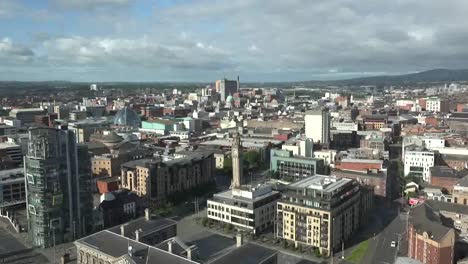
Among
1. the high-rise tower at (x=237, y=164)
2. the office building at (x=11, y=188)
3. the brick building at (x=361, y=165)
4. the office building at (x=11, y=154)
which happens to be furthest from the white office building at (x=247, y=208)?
the office building at (x=11, y=154)

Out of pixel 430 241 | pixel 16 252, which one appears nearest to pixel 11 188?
pixel 16 252

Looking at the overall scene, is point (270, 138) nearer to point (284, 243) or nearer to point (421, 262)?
point (284, 243)

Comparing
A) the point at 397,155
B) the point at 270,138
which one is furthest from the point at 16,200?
the point at 397,155

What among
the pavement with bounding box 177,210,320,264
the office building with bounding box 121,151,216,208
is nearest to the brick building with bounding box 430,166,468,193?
the pavement with bounding box 177,210,320,264

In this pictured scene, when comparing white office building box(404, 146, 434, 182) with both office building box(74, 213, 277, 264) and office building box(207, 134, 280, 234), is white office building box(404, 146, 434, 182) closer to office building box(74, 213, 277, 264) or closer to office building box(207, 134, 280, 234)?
office building box(207, 134, 280, 234)

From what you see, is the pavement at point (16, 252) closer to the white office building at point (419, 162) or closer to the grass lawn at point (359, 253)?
the grass lawn at point (359, 253)
